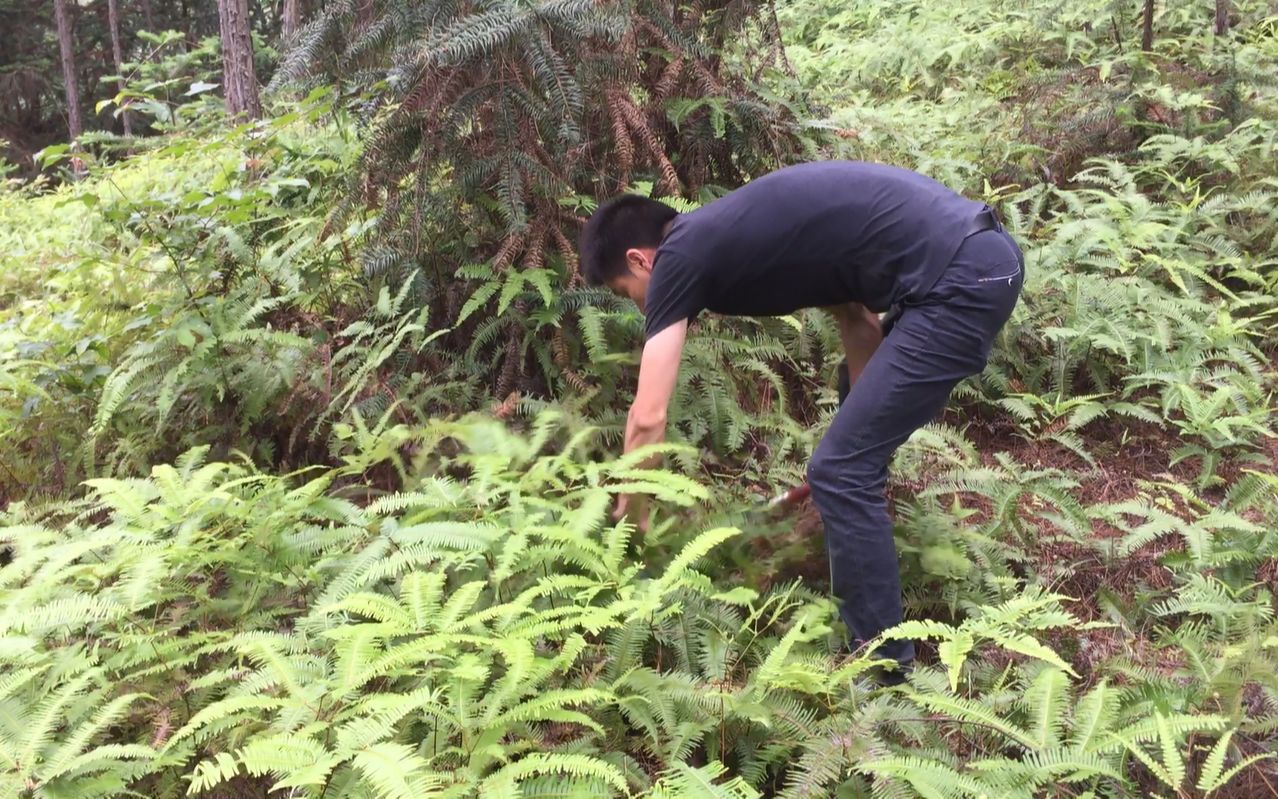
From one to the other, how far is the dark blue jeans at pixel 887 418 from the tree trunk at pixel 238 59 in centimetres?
802

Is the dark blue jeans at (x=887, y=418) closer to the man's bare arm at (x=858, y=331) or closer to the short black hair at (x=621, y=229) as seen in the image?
the man's bare arm at (x=858, y=331)

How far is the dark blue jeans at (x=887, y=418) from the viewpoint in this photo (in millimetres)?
2928

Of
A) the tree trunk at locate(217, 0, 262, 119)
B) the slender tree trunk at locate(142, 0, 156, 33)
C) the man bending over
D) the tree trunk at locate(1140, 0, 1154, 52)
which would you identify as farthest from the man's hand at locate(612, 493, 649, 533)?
the slender tree trunk at locate(142, 0, 156, 33)

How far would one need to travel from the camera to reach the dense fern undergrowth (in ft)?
7.95

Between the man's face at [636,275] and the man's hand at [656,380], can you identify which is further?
the man's face at [636,275]

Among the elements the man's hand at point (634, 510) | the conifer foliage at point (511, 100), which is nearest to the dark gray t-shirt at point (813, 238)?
the man's hand at point (634, 510)

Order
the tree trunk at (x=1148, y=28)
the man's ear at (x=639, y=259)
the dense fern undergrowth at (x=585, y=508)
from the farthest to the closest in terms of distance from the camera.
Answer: the tree trunk at (x=1148, y=28) < the man's ear at (x=639, y=259) < the dense fern undergrowth at (x=585, y=508)

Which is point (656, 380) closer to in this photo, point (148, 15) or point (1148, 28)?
point (1148, 28)

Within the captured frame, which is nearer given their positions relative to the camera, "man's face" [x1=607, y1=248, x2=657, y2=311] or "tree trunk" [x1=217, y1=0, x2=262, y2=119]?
"man's face" [x1=607, y1=248, x2=657, y2=311]

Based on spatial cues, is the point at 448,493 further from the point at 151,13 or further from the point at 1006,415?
the point at 151,13

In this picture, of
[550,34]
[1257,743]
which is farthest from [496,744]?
[550,34]

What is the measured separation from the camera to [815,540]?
11.4ft

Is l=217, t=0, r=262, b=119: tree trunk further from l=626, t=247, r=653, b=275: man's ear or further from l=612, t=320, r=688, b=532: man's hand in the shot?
l=612, t=320, r=688, b=532: man's hand

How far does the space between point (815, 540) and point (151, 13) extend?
986 inches
